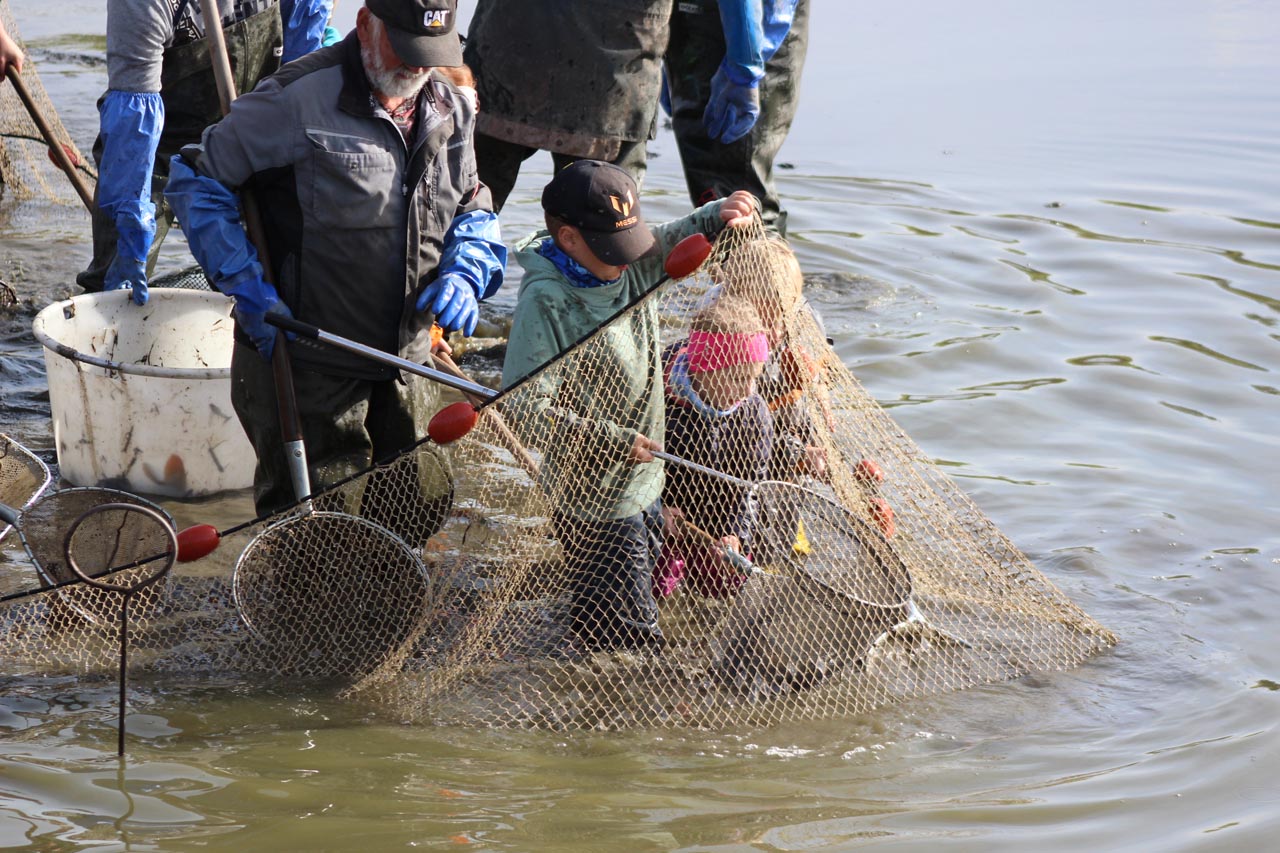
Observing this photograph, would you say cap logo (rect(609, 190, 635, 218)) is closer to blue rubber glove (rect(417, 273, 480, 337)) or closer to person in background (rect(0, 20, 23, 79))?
blue rubber glove (rect(417, 273, 480, 337))

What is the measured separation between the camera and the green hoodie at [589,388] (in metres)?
3.62

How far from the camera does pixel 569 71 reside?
4898 mm

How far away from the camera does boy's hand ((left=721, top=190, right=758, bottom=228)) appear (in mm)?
3607

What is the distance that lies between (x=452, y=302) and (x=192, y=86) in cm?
228

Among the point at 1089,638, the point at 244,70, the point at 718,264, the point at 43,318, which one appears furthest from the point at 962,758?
the point at 244,70

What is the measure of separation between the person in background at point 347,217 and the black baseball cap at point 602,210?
24 cm

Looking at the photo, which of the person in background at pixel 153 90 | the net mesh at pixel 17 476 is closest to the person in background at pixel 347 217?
the net mesh at pixel 17 476

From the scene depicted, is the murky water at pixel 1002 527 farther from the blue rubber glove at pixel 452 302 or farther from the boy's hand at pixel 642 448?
the blue rubber glove at pixel 452 302

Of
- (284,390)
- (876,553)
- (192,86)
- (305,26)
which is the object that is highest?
(305,26)

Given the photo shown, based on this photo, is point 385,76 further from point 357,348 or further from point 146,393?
point 146,393

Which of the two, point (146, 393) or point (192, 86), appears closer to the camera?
point (146, 393)

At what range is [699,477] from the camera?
3.76 m

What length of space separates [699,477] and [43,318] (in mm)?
2303

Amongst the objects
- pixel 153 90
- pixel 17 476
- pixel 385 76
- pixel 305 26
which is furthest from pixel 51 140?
pixel 385 76
